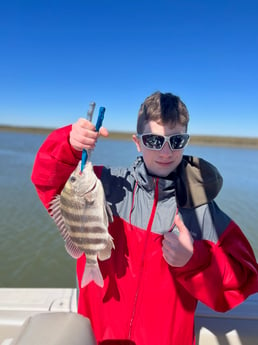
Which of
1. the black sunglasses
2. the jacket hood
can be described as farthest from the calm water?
the black sunglasses

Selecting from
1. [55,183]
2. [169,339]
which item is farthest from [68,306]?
[55,183]

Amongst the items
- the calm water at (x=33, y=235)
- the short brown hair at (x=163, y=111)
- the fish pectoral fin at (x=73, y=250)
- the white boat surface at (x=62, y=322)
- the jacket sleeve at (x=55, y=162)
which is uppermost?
the short brown hair at (x=163, y=111)

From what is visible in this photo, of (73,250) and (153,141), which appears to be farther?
(153,141)

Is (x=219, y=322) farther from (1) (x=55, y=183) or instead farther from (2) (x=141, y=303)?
(1) (x=55, y=183)

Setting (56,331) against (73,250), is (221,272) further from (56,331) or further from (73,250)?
(56,331)

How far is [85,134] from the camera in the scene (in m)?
1.47

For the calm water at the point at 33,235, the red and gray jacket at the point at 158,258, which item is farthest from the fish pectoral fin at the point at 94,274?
the calm water at the point at 33,235

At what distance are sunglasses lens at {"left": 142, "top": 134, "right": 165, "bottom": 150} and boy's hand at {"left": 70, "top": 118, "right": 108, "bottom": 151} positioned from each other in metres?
0.50

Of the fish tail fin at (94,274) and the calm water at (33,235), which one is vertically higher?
the fish tail fin at (94,274)

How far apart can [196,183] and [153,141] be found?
429mm

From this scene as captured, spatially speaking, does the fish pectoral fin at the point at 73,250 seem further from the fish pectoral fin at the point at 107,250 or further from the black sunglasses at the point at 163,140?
the black sunglasses at the point at 163,140

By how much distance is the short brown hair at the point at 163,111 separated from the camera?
76.0 inches

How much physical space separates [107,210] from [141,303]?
0.82 m

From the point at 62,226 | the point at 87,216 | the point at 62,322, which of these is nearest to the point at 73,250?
the point at 62,226
